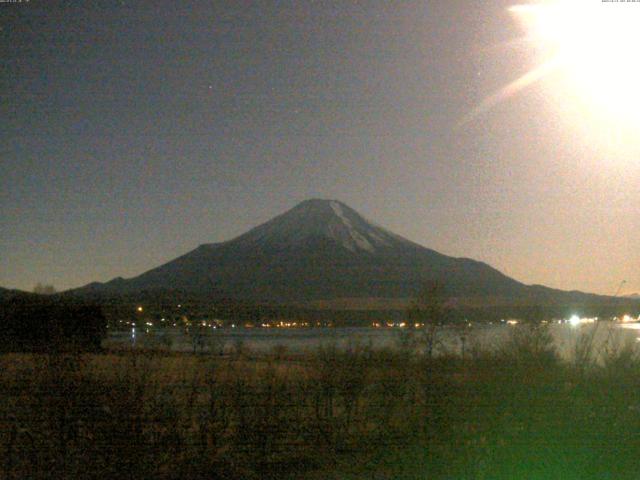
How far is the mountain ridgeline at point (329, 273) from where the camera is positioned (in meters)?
30.0

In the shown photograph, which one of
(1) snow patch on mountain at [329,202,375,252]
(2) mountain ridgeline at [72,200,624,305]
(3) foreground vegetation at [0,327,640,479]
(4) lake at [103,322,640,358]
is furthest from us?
(1) snow patch on mountain at [329,202,375,252]

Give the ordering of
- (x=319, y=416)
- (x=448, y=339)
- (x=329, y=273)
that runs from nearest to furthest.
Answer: (x=319, y=416)
(x=448, y=339)
(x=329, y=273)

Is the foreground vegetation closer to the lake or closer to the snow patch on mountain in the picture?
the lake

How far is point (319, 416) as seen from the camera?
9.13 m

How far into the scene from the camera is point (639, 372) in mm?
10875

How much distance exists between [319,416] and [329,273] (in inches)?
1476

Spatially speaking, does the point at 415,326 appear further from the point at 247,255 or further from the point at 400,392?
the point at 247,255

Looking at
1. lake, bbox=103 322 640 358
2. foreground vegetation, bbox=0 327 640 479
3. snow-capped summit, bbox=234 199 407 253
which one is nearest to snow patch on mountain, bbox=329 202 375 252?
snow-capped summit, bbox=234 199 407 253

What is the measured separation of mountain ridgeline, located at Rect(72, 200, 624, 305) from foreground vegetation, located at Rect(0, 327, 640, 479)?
8164 millimetres

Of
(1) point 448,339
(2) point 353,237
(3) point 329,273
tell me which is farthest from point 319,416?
(2) point 353,237

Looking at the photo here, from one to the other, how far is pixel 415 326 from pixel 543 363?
10.2 feet

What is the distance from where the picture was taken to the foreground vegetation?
7.76 m

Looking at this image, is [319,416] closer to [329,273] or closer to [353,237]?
[329,273]

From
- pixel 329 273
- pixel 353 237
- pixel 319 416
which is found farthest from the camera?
pixel 353 237
